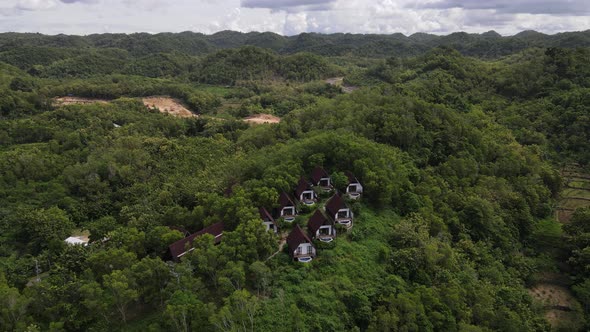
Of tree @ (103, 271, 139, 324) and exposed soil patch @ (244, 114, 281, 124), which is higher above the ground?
tree @ (103, 271, 139, 324)

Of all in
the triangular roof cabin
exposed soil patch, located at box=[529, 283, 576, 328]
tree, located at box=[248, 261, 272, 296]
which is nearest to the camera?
tree, located at box=[248, 261, 272, 296]

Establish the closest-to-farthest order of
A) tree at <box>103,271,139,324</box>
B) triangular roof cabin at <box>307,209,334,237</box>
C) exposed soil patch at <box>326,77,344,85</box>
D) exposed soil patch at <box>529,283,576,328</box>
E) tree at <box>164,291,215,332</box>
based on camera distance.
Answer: tree at <box>164,291,215,332</box>
tree at <box>103,271,139,324</box>
triangular roof cabin at <box>307,209,334,237</box>
exposed soil patch at <box>529,283,576,328</box>
exposed soil patch at <box>326,77,344,85</box>

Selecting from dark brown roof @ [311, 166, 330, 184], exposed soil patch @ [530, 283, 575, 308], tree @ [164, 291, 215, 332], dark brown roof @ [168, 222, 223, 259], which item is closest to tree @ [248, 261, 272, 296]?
tree @ [164, 291, 215, 332]

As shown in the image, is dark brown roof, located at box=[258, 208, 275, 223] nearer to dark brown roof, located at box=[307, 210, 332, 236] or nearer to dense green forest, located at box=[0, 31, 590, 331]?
dense green forest, located at box=[0, 31, 590, 331]

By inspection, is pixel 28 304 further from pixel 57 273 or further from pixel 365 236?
pixel 365 236

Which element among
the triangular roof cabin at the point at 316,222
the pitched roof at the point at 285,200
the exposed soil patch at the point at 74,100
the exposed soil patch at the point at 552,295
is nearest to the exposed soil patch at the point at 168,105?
the exposed soil patch at the point at 74,100

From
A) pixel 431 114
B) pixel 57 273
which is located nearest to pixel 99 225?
pixel 57 273

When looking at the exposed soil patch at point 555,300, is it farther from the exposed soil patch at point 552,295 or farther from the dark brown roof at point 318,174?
the dark brown roof at point 318,174
